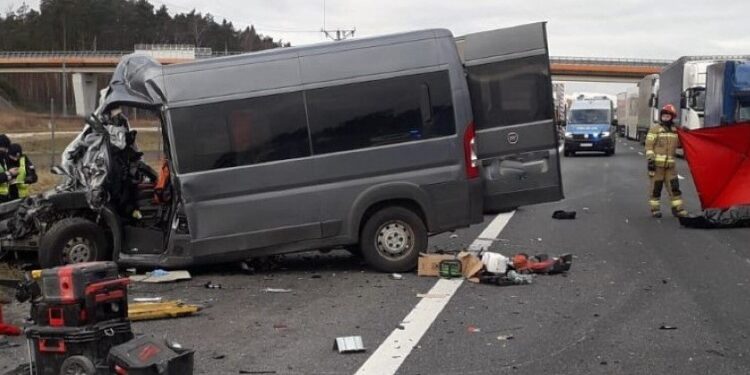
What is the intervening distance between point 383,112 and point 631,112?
165 ft

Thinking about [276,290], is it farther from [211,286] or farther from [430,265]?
[430,265]

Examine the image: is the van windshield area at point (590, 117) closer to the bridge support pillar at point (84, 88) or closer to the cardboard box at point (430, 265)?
the cardboard box at point (430, 265)

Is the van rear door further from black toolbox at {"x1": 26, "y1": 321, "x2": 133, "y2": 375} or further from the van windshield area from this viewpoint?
the van windshield area

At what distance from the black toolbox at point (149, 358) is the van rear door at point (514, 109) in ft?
17.5

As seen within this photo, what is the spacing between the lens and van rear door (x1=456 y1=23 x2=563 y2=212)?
9586 millimetres

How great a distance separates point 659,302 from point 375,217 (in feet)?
10.4

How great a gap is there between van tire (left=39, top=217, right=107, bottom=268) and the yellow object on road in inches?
80.6

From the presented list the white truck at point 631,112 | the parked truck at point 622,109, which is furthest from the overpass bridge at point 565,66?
the white truck at point 631,112

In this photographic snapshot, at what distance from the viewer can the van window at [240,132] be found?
9109 millimetres

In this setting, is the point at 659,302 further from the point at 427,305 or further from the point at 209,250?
the point at 209,250

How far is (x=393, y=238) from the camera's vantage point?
377 inches

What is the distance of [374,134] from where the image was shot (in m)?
9.40

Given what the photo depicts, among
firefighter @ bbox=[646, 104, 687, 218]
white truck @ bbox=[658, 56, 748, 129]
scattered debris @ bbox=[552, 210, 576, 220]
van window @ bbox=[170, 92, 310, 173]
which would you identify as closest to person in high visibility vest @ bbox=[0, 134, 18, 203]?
van window @ bbox=[170, 92, 310, 173]

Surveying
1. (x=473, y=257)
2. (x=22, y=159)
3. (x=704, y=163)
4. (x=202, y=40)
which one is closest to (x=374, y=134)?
(x=473, y=257)
